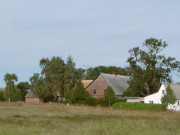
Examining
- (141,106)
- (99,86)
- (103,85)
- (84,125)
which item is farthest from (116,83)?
(84,125)

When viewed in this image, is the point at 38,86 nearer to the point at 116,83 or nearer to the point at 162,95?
the point at 116,83

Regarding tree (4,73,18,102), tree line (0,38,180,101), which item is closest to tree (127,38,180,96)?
tree line (0,38,180,101)

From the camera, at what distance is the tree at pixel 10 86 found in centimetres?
10101

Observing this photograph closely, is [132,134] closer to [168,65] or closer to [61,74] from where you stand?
[168,65]

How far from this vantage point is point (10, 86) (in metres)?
103

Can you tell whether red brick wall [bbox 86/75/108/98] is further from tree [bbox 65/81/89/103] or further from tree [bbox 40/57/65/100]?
tree [bbox 65/81/89/103]

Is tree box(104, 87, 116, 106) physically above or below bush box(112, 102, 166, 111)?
above

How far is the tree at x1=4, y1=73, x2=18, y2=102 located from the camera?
10101cm

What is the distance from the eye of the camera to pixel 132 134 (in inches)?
730

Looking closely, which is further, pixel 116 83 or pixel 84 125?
pixel 116 83

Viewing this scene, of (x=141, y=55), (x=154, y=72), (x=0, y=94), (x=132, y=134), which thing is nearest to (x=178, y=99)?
(x=154, y=72)

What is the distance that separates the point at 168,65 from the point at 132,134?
176 ft

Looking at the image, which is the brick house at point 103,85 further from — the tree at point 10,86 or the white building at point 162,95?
the tree at point 10,86

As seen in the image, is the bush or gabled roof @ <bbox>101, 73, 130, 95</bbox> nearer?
the bush
